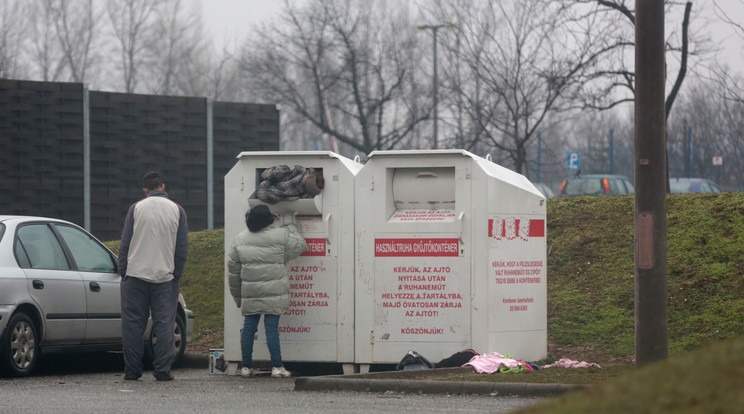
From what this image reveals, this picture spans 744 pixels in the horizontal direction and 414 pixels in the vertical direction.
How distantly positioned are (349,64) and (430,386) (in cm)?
2378

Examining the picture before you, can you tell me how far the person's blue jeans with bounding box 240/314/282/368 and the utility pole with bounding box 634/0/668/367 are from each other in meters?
3.27

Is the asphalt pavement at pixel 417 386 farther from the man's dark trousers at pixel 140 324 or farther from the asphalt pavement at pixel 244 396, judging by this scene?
the man's dark trousers at pixel 140 324

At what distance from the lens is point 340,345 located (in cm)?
973

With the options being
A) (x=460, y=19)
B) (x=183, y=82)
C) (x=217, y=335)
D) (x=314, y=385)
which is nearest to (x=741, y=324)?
(x=314, y=385)

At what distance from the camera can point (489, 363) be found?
355 inches

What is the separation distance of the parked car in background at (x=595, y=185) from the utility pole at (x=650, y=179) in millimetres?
20609

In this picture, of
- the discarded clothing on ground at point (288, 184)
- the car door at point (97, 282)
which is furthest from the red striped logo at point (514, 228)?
the car door at point (97, 282)

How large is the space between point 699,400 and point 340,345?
721cm

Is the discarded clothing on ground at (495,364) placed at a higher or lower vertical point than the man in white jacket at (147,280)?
lower

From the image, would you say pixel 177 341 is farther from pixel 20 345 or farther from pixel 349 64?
pixel 349 64

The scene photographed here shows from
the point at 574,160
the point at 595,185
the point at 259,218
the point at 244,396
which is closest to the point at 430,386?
the point at 244,396

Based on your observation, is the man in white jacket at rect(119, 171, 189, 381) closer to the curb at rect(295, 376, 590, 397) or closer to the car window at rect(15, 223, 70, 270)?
the car window at rect(15, 223, 70, 270)

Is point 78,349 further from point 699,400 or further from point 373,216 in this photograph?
point 699,400

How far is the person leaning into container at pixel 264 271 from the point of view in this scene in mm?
9438
